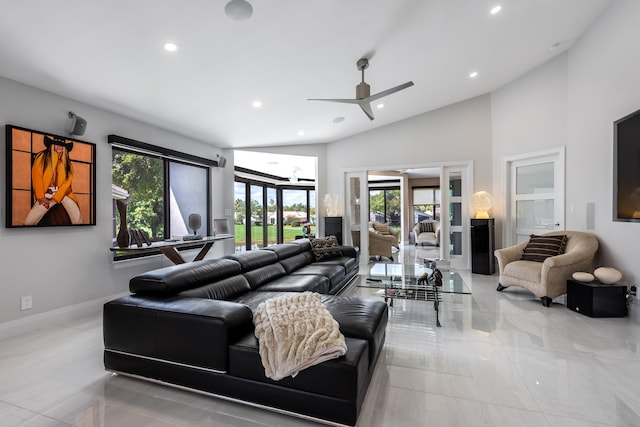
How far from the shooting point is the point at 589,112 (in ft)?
13.1

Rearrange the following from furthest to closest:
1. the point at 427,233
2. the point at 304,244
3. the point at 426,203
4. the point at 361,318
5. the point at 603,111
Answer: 1. the point at 426,203
2. the point at 427,233
3. the point at 304,244
4. the point at 603,111
5. the point at 361,318

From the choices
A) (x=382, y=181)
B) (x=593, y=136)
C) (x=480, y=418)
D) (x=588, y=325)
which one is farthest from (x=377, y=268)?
(x=382, y=181)

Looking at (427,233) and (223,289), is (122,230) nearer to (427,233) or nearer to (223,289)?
(223,289)

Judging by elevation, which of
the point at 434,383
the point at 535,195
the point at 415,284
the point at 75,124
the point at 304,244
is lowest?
the point at 434,383

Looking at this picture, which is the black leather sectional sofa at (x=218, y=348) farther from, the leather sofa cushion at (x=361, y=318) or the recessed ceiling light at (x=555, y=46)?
the recessed ceiling light at (x=555, y=46)

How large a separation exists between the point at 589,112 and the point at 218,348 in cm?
526

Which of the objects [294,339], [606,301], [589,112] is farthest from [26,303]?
[589,112]

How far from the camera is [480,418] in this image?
167 centimetres

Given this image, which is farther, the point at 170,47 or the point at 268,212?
the point at 268,212

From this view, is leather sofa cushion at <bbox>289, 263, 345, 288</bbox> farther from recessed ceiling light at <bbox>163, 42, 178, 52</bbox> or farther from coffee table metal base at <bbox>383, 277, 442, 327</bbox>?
recessed ceiling light at <bbox>163, 42, 178, 52</bbox>

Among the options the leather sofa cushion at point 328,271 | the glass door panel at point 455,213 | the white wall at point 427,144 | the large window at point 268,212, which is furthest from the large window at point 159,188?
the glass door panel at point 455,213

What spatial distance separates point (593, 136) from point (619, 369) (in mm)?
3122

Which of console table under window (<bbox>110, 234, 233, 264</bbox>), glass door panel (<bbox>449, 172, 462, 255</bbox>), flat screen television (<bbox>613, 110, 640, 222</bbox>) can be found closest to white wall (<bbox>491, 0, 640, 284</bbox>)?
flat screen television (<bbox>613, 110, 640, 222</bbox>)

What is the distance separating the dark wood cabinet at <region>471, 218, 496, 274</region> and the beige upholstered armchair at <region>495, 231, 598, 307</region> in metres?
1.34
